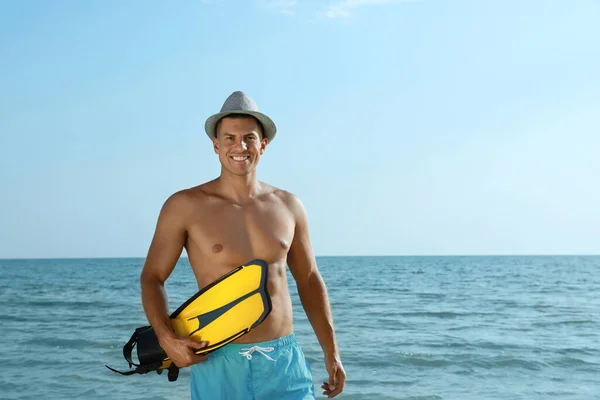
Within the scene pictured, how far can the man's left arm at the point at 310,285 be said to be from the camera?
3277 mm

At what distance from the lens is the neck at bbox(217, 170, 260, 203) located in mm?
3102

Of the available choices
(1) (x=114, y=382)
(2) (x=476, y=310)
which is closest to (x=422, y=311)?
(2) (x=476, y=310)

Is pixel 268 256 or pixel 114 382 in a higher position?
pixel 268 256

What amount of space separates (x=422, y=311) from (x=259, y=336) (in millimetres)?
15412

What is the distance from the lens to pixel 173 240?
9.87 feet

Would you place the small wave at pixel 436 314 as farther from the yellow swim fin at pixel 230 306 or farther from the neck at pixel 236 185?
the yellow swim fin at pixel 230 306

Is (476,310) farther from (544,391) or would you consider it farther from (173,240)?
(173,240)

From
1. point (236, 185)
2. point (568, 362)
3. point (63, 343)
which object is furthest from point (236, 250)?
point (63, 343)

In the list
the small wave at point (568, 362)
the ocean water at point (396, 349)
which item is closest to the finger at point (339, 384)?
the ocean water at point (396, 349)

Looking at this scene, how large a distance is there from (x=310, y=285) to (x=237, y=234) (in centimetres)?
49

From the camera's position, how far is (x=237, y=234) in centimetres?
304

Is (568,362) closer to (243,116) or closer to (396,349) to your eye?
(396,349)

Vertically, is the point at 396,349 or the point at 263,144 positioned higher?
the point at 263,144

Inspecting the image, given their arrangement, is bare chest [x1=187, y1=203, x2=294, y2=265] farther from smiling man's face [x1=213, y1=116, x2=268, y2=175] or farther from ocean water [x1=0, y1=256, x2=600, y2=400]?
ocean water [x1=0, y1=256, x2=600, y2=400]
